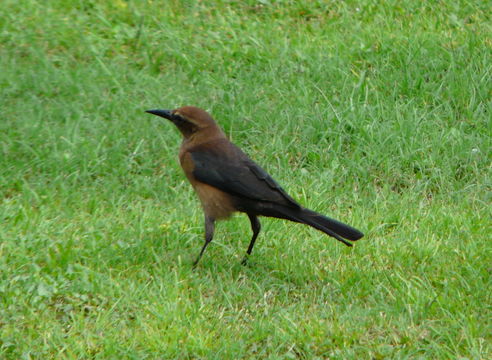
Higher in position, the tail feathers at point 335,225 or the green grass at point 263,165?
the tail feathers at point 335,225

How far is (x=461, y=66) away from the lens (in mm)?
8188

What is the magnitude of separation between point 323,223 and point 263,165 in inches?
64.6

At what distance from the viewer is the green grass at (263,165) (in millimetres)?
5125

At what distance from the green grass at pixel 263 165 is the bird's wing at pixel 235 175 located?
0.45 metres

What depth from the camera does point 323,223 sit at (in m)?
5.74

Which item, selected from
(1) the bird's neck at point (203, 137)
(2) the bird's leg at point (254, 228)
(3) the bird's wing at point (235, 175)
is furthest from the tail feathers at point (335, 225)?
(1) the bird's neck at point (203, 137)

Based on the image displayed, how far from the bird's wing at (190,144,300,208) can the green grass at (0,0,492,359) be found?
45cm

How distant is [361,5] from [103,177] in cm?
355

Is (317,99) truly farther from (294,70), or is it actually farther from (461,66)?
(461,66)

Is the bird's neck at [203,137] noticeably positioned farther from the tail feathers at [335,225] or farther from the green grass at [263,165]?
the tail feathers at [335,225]

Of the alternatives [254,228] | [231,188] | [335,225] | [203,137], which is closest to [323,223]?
[335,225]

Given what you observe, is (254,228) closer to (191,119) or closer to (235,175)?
(235,175)

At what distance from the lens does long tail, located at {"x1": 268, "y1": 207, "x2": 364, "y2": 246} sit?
5.67 metres

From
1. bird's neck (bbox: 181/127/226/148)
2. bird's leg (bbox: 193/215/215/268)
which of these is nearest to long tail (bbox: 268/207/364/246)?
bird's leg (bbox: 193/215/215/268)
